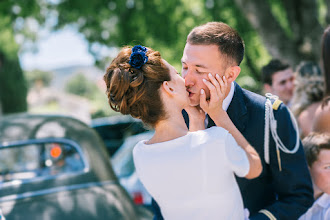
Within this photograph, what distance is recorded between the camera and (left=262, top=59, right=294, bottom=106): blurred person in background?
5.25 m

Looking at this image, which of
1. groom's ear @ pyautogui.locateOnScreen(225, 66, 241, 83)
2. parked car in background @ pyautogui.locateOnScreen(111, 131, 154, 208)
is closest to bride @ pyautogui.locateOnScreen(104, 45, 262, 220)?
groom's ear @ pyautogui.locateOnScreen(225, 66, 241, 83)

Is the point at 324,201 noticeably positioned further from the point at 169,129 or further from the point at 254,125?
the point at 169,129

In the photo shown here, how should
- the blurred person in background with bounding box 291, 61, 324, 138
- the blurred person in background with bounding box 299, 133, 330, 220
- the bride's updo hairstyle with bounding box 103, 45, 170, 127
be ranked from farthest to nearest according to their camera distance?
the blurred person in background with bounding box 291, 61, 324, 138
the blurred person in background with bounding box 299, 133, 330, 220
the bride's updo hairstyle with bounding box 103, 45, 170, 127

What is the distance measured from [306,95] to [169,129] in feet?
8.04

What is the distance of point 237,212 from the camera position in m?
2.21

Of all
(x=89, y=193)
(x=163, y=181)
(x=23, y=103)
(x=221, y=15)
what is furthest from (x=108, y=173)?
(x=23, y=103)

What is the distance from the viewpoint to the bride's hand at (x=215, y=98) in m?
2.30

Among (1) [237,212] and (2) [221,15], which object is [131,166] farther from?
(2) [221,15]

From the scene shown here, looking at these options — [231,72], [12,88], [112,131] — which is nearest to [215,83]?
[231,72]

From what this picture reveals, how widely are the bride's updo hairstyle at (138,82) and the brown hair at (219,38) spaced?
10.7 inches

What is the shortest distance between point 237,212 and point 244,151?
333 millimetres

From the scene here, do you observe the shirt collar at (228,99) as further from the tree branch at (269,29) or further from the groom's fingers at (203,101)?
→ the tree branch at (269,29)

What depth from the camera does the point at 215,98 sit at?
230cm

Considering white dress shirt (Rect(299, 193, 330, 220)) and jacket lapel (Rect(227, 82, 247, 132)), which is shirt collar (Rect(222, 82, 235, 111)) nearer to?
jacket lapel (Rect(227, 82, 247, 132))
